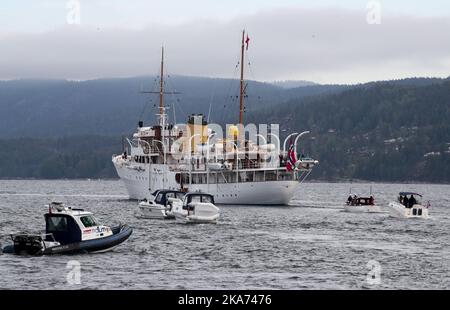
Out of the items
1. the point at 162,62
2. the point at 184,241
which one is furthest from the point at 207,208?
the point at 162,62

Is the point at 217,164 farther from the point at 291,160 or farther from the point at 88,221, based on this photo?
the point at 88,221

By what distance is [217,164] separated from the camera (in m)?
130

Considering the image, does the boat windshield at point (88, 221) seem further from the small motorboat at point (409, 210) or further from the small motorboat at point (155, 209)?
the small motorboat at point (409, 210)

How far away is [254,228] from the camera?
288 feet

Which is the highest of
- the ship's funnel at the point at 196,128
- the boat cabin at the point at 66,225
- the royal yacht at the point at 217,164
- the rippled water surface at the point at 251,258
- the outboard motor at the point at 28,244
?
the ship's funnel at the point at 196,128

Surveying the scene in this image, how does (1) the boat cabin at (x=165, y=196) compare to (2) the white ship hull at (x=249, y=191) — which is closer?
(1) the boat cabin at (x=165, y=196)

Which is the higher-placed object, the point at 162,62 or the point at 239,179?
the point at 162,62

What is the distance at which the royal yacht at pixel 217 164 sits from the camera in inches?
5123

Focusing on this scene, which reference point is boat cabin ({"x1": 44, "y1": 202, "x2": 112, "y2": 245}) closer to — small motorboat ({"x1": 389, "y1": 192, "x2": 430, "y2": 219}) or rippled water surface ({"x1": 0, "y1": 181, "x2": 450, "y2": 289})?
rippled water surface ({"x1": 0, "y1": 181, "x2": 450, "y2": 289})

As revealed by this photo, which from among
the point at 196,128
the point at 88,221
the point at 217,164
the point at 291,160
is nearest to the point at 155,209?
the point at 291,160

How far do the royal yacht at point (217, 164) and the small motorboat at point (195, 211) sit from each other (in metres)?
28.7

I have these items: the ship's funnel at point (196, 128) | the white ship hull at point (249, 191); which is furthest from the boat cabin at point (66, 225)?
the ship's funnel at point (196, 128)
